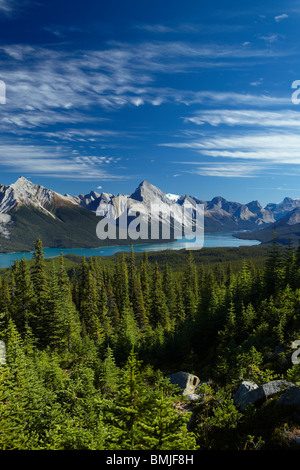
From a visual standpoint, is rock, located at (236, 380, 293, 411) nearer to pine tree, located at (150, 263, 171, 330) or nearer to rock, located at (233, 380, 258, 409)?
rock, located at (233, 380, 258, 409)

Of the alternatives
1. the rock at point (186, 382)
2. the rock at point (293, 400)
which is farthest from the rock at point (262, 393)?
the rock at point (186, 382)

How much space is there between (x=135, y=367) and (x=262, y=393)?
746 centimetres

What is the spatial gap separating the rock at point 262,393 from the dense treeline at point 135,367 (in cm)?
68

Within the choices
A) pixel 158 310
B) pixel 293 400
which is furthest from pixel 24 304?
pixel 293 400

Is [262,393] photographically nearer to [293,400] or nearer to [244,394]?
[244,394]

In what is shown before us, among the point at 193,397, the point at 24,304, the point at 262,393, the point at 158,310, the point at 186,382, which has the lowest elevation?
the point at 158,310

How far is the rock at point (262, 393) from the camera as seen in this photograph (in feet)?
39.4

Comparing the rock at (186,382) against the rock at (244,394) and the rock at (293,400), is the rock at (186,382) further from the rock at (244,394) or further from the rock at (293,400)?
the rock at (293,400)

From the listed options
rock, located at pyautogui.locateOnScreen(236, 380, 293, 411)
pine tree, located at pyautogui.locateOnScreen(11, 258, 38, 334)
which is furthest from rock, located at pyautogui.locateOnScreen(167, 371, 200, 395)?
pine tree, located at pyautogui.locateOnScreen(11, 258, 38, 334)

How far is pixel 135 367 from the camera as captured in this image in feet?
28.8

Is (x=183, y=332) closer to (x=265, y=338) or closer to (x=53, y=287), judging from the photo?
(x=265, y=338)

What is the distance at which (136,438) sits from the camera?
8.14 metres

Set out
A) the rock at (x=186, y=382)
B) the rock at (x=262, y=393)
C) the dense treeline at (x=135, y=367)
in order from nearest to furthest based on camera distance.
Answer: the dense treeline at (x=135, y=367) < the rock at (x=262, y=393) < the rock at (x=186, y=382)

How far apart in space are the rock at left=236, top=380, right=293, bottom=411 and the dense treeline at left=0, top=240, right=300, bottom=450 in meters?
0.68
